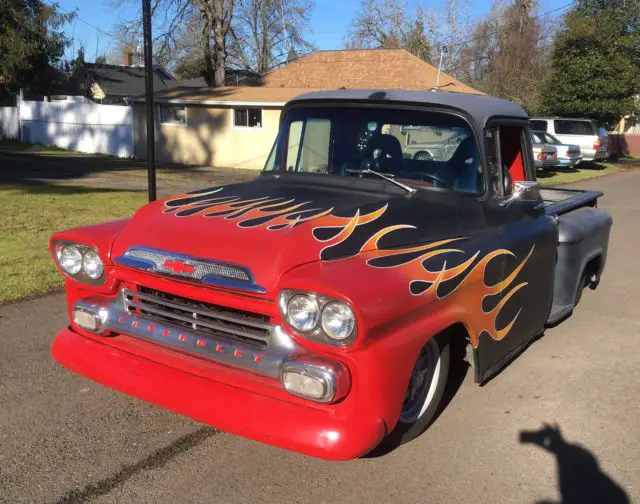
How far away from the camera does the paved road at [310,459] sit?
10.3 feet

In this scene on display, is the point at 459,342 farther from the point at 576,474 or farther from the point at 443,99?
the point at 443,99

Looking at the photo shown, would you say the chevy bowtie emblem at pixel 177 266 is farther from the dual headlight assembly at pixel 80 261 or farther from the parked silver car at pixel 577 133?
the parked silver car at pixel 577 133

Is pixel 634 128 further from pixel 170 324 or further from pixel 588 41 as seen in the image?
pixel 170 324

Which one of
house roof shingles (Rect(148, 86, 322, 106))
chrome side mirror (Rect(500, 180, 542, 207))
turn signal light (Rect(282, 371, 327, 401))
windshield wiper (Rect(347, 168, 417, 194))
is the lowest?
turn signal light (Rect(282, 371, 327, 401))

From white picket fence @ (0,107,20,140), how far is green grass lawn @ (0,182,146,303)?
17427 millimetres

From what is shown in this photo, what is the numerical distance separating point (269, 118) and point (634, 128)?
2783 centimetres

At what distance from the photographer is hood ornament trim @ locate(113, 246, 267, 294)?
10.0 feet

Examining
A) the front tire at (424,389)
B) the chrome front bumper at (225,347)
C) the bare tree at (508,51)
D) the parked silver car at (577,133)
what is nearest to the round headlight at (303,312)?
the chrome front bumper at (225,347)

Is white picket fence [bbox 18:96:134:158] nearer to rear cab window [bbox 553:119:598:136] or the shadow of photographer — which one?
rear cab window [bbox 553:119:598:136]

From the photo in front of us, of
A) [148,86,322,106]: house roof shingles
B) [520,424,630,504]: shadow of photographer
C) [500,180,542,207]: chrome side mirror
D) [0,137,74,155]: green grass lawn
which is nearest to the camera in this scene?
[520,424,630,504]: shadow of photographer

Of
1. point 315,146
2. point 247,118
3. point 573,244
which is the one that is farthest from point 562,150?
point 315,146

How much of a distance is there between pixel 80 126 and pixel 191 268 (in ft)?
85.2

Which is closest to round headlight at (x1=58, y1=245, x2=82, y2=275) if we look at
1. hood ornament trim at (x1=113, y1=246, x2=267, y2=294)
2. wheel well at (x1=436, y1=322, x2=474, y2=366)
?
hood ornament trim at (x1=113, y1=246, x2=267, y2=294)

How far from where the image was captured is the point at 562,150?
907 inches
